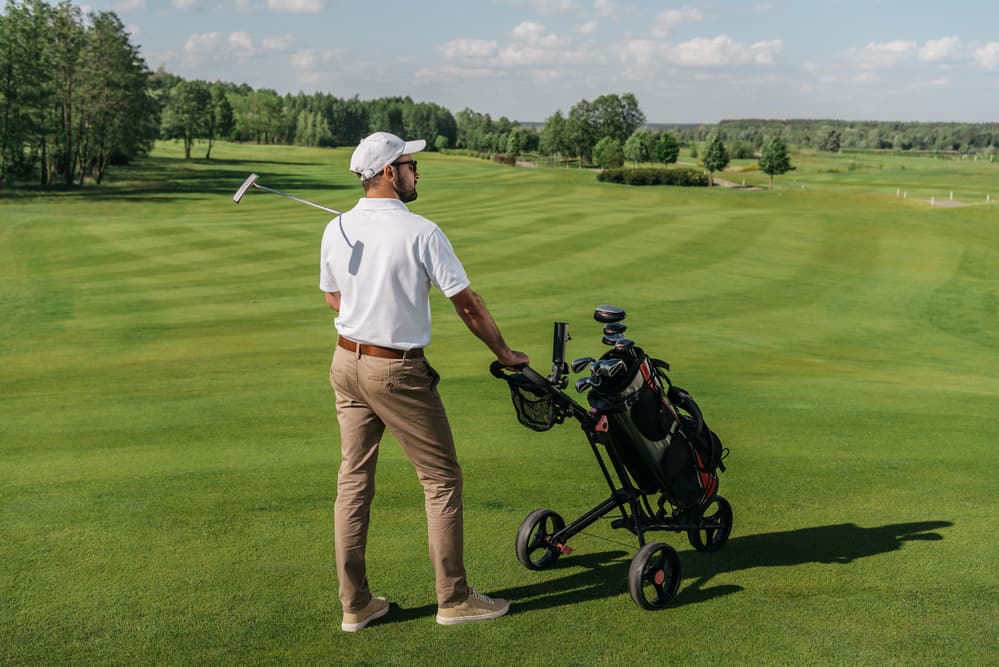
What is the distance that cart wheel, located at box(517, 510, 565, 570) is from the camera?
478cm

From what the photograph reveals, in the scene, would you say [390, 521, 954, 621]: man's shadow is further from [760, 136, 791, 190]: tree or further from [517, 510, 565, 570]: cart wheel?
[760, 136, 791, 190]: tree

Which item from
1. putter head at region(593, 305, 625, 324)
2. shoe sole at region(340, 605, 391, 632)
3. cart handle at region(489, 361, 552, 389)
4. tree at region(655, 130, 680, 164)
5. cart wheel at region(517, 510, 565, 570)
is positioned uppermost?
tree at region(655, 130, 680, 164)

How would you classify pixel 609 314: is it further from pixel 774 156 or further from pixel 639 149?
pixel 639 149

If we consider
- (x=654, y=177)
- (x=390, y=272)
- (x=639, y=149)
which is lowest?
(x=390, y=272)

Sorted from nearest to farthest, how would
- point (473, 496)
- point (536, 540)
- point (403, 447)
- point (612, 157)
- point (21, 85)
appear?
1. point (403, 447)
2. point (536, 540)
3. point (473, 496)
4. point (21, 85)
5. point (612, 157)

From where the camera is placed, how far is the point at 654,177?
244ft

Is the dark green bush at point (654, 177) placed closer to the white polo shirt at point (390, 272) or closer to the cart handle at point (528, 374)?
the cart handle at point (528, 374)

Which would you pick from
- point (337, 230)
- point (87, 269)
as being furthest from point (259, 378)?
point (87, 269)

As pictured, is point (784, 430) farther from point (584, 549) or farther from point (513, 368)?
point (513, 368)

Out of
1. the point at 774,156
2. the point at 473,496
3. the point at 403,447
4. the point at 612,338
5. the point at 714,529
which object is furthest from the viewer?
the point at 774,156

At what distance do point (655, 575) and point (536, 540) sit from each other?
759mm

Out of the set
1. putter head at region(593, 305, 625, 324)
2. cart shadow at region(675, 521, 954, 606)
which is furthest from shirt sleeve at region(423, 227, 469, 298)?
cart shadow at region(675, 521, 954, 606)

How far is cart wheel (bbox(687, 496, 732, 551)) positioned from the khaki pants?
157cm

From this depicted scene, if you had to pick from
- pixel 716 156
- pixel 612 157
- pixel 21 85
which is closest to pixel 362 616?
pixel 21 85
